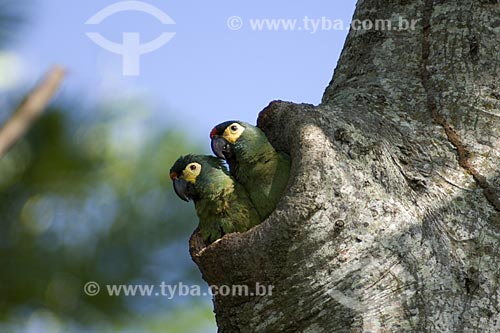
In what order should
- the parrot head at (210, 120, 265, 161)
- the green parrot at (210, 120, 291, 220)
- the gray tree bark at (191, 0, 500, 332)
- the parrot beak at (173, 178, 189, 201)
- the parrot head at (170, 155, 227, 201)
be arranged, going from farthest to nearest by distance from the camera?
the parrot beak at (173, 178, 189, 201)
the parrot head at (170, 155, 227, 201)
the parrot head at (210, 120, 265, 161)
the green parrot at (210, 120, 291, 220)
the gray tree bark at (191, 0, 500, 332)

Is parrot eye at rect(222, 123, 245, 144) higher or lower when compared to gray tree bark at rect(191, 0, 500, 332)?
higher

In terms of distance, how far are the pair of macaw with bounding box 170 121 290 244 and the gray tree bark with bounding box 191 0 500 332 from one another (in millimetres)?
130

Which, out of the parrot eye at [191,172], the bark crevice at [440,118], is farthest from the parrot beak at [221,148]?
the bark crevice at [440,118]

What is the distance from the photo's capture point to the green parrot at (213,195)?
9.53 ft

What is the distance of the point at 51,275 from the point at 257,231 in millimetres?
1414

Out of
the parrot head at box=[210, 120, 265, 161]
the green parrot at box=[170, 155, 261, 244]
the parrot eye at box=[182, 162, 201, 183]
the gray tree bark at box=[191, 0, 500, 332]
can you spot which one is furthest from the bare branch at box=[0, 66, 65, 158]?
the parrot eye at box=[182, 162, 201, 183]

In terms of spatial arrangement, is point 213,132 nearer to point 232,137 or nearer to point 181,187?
point 232,137

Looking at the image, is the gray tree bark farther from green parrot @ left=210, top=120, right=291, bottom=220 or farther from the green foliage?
the green foliage

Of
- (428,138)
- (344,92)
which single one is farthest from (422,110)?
(344,92)

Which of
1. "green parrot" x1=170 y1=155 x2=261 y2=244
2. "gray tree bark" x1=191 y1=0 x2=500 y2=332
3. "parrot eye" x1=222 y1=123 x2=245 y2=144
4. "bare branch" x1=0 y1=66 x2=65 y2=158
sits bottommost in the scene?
"bare branch" x1=0 y1=66 x2=65 y2=158

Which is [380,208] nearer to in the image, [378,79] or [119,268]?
[378,79]

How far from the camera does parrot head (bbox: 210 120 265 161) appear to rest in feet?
10.0

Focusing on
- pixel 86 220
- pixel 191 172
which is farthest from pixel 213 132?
pixel 86 220

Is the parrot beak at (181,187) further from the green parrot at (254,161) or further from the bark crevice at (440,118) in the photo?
the bark crevice at (440,118)
